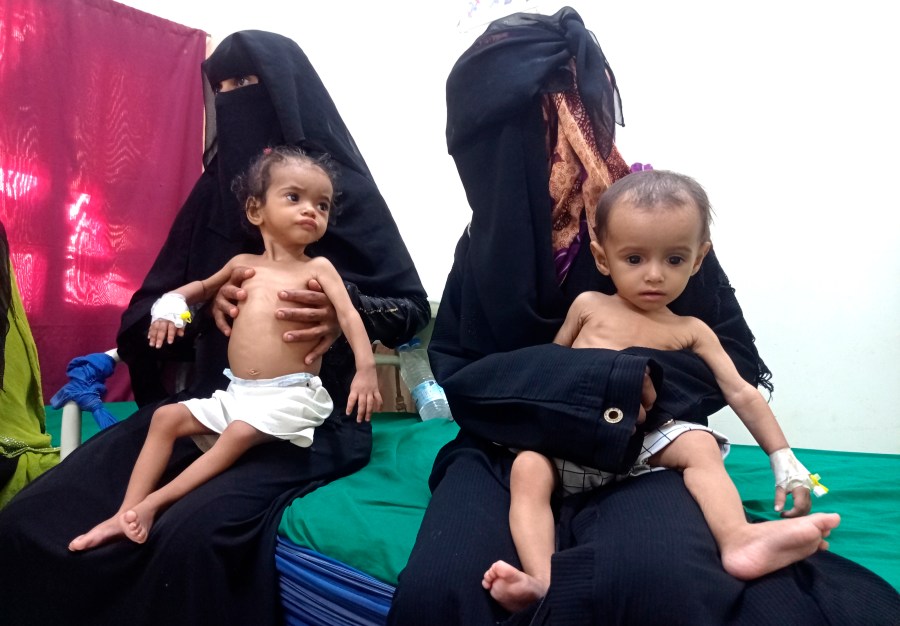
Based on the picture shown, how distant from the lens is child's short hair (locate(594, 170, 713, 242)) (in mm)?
1226

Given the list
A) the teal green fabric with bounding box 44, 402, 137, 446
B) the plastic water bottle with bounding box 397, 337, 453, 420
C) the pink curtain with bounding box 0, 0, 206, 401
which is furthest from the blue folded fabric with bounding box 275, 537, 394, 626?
the pink curtain with bounding box 0, 0, 206, 401

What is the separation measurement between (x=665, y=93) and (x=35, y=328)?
2761 mm

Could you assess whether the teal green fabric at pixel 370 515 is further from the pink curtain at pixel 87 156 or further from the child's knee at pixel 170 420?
the pink curtain at pixel 87 156

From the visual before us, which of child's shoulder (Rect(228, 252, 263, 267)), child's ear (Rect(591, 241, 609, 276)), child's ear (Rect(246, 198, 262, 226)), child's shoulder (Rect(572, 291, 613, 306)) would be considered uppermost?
child's ear (Rect(246, 198, 262, 226))

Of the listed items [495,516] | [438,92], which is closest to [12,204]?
[438,92]

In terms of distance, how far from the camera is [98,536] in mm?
1255

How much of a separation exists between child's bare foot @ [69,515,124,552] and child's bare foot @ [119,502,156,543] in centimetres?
2

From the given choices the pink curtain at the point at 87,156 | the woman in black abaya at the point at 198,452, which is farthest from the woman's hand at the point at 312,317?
the pink curtain at the point at 87,156

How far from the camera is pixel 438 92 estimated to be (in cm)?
335

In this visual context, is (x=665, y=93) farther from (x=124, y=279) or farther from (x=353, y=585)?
(x=124, y=279)

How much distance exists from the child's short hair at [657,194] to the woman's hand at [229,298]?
880mm

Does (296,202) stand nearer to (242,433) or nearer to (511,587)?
(242,433)

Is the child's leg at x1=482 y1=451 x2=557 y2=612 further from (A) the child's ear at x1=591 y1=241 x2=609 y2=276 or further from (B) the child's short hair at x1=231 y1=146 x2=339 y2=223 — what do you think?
(B) the child's short hair at x1=231 y1=146 x2=339 y2=223

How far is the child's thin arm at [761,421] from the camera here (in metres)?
1.09
